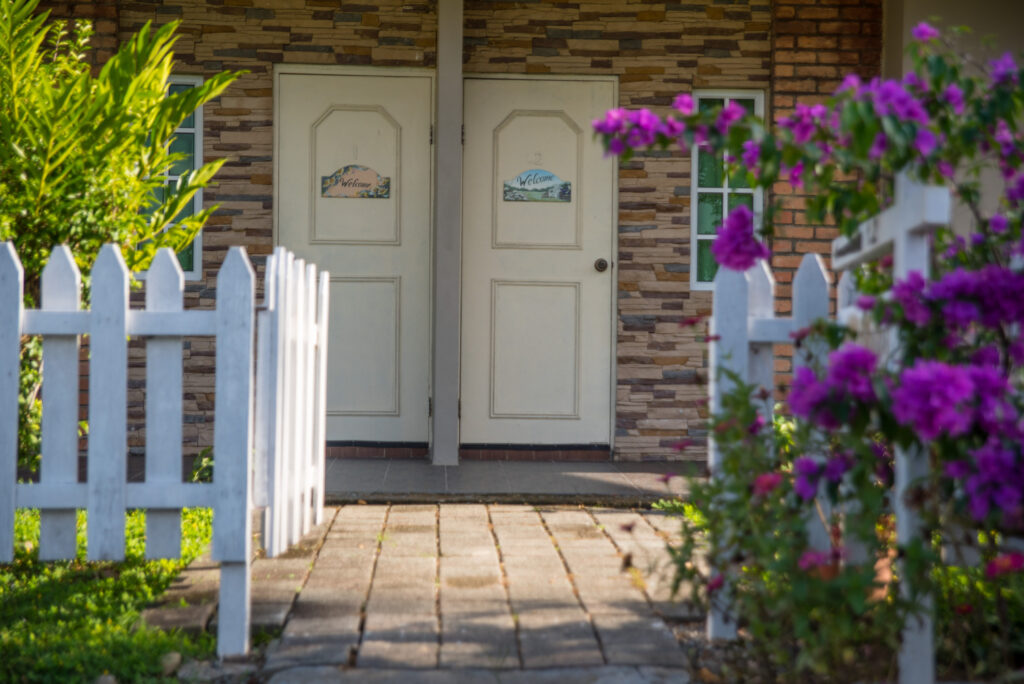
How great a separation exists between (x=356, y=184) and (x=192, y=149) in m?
0.99

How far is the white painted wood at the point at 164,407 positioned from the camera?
2635mm

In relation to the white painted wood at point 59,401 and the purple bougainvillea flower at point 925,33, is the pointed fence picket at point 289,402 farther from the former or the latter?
the purple bougainvillea flower at point 925,33

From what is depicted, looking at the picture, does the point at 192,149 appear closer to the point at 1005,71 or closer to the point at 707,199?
the point at 707,199

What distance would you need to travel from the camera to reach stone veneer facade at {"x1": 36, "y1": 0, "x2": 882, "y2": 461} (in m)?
5.89

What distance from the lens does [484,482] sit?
4965 millimetres

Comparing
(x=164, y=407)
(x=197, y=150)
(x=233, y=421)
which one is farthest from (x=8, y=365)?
(x=197, y=150)

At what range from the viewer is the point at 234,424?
99.2 inches

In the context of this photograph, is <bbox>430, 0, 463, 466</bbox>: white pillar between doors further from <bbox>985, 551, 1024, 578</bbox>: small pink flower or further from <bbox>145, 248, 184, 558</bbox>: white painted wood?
<bbox>985, 551, 1024, 578</bbox>: small pink flower

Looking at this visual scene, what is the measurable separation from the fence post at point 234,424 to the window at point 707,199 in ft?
12.9

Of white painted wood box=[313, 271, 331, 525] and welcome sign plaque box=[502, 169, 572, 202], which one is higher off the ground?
welcome sign plaque box=[502, 169, 572, 202]

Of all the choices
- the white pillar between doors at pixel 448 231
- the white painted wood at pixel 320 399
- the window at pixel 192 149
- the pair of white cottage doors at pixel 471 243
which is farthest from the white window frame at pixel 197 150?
the white painted wood at pixel 320 399

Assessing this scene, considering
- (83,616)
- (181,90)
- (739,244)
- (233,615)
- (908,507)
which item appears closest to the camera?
(908,507)

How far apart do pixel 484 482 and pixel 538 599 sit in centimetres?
208

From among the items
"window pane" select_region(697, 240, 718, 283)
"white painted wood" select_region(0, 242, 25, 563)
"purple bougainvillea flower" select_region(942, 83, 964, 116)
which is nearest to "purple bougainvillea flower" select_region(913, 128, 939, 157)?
"purple bougainvillea flower" select_region(942, 83, 964, 116)
